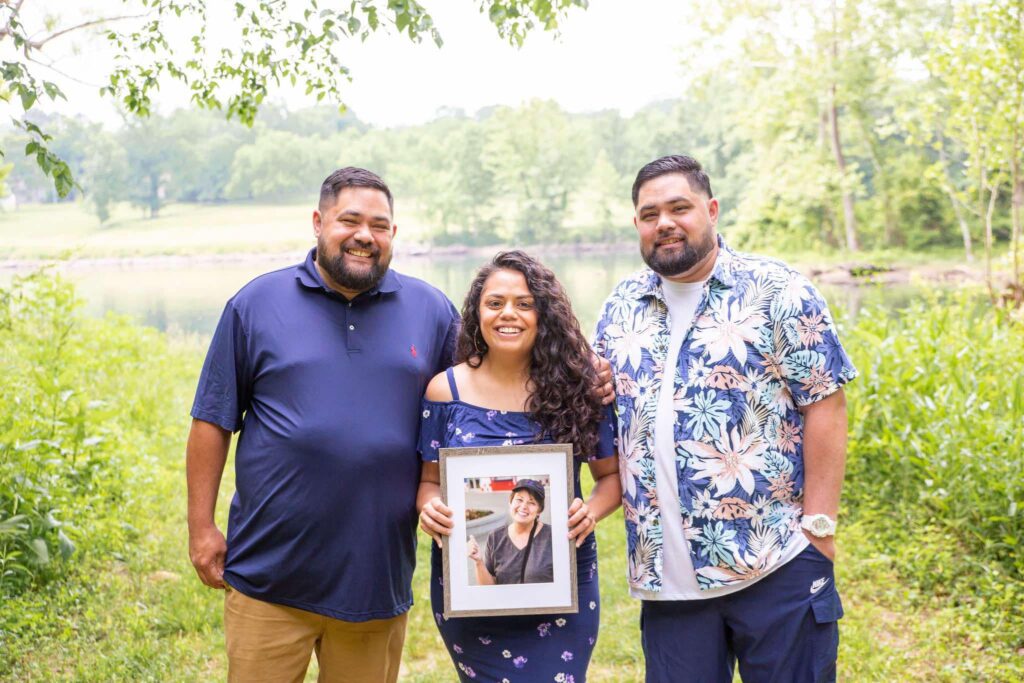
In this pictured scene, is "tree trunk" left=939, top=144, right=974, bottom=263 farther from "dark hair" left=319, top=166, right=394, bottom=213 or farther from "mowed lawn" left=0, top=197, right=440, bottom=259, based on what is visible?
"mowed lawn" left=0, top=197, right=440, bottom=259

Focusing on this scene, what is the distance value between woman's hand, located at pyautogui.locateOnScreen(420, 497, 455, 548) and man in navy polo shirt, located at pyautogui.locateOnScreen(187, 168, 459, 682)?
267 mm

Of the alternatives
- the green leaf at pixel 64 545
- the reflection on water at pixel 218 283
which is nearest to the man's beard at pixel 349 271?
the green leaf at pixel 64 545

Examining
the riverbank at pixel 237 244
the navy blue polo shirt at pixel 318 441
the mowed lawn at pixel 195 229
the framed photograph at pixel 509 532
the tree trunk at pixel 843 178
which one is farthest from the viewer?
the tree trunk at pixel 843 178

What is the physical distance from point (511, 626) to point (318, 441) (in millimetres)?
754

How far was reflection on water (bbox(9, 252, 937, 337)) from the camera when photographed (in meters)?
21.2

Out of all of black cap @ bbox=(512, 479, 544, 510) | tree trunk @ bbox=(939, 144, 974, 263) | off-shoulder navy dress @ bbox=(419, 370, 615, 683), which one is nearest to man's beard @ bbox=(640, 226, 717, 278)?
off-shoulder navy dress @ bbox=(419, 370, 615, 683)

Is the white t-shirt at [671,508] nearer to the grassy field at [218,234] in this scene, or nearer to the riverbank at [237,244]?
the riverbank at [237,244]

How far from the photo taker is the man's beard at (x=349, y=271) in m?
2.75

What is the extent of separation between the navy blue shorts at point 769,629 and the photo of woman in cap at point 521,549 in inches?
18.2

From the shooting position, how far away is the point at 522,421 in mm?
2553

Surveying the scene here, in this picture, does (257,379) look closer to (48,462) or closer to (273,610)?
(273,610)

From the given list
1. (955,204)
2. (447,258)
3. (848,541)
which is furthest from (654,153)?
(848,541)

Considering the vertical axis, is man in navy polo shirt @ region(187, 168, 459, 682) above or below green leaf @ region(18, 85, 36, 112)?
below

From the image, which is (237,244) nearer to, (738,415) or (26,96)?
(26,96)
